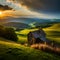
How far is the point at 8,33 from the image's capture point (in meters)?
33.5

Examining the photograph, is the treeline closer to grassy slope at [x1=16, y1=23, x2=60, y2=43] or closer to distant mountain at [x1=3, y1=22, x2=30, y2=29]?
distant mountain at [x1=3, y1=22, x2=30, y2=29]

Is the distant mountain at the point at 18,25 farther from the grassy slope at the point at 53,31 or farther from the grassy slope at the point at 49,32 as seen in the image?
the grassy slope at the point at 53,31

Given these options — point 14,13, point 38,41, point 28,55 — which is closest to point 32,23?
point 14,13

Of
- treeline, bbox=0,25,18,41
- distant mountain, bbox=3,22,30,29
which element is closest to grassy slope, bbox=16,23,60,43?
distant mountain, bbox=3,22,30,29

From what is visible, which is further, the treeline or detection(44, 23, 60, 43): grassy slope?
the treeline

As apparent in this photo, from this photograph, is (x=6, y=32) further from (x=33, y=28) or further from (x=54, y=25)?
(x=54, y=25)

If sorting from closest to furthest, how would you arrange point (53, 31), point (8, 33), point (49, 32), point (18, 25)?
point (18, 25) → point (49, 32) → point (8, 33) → point (53, 31)

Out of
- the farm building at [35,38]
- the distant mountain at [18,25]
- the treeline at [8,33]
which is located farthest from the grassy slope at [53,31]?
the treeline at [8,33]

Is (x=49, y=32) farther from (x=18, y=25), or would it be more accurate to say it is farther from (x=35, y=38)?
(x=35, y=38)

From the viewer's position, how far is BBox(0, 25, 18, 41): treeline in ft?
107

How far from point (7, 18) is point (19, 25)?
248cm

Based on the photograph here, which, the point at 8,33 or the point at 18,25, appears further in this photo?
the point at 8,33

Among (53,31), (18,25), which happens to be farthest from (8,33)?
(53,31)

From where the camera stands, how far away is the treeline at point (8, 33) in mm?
32747
